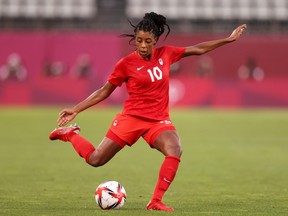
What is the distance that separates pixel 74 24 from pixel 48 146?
15.4 meters

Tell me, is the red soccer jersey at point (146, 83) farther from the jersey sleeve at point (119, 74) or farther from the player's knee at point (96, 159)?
the player's knee at point (96, 159)

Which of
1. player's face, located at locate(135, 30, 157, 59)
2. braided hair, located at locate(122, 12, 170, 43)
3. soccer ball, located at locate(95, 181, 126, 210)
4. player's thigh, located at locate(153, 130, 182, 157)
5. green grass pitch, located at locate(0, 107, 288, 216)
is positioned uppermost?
braided hair, located at locate(122, 12, 170, 43)

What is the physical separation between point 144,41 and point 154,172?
475cm

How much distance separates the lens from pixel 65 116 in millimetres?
9516

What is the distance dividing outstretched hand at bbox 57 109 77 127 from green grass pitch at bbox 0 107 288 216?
876 mm

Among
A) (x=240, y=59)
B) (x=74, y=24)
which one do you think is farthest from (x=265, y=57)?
(x=74, y=24)

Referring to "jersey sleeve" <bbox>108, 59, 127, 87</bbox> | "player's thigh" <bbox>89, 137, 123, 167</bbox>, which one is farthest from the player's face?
"player's thigh" <bbox>89, 137, 123, 167</bbox>

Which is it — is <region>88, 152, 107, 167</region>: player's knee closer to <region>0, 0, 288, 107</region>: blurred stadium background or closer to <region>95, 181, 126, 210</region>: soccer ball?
<region>95, 181, 126, 210</region>: soccer ball

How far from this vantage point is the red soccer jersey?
364 inches

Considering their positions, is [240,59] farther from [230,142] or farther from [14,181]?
[14,181]

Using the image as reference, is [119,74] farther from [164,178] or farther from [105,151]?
[164,178]

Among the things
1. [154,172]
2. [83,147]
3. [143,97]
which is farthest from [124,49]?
[143,97]

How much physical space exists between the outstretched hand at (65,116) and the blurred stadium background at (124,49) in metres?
20.4

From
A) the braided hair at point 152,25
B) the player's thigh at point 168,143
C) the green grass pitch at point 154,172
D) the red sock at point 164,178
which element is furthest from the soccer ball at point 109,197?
the braided hair at point 152,25
